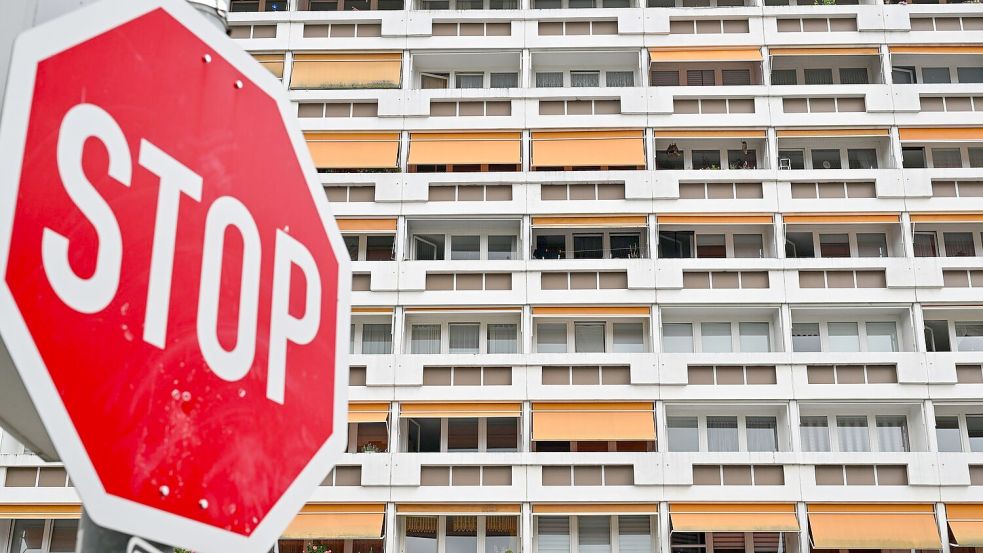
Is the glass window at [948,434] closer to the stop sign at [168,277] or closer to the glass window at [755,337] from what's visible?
the glass window at [755,337]

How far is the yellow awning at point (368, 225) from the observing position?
26797mm

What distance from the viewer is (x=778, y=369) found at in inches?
989

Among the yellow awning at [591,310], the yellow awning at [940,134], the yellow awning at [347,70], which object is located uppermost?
the yellow awning at [347,70]

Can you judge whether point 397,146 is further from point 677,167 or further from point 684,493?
point 684,493

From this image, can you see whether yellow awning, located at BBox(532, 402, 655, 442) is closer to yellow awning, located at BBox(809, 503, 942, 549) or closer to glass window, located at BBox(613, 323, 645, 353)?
glass window, located at BBox(613, 323, 645, 353)

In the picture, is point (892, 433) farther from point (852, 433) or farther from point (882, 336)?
point (882, 336)

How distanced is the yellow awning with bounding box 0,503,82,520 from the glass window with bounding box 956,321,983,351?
2286cm

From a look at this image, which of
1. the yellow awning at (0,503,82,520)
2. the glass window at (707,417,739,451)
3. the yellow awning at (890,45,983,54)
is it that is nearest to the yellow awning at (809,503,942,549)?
the glass window at (707,417,739,451)

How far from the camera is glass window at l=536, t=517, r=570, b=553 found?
81.4 ft

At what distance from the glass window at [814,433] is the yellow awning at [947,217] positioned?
5.97 m

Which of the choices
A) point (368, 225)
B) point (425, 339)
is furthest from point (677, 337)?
point (368, 225)

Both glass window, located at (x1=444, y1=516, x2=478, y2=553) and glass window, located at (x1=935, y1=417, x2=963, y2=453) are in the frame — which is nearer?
glass window, located at (x1=444, y1=516, x2=478, y2=553)

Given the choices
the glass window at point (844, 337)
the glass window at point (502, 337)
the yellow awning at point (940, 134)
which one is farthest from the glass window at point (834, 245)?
the glass window at point (502, 337)

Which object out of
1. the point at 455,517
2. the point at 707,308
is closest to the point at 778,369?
the point at 707,308
